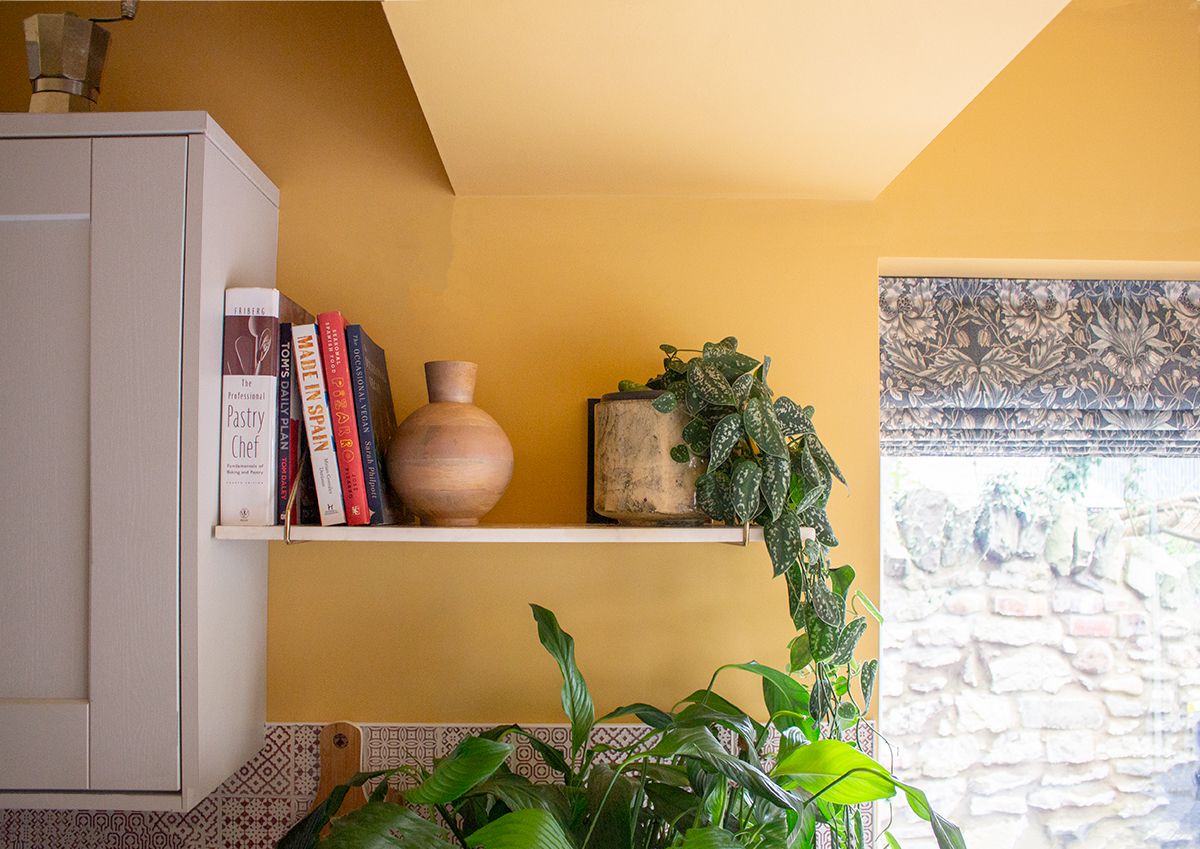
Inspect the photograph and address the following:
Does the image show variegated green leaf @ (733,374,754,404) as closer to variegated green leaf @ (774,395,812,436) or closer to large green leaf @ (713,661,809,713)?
variegated green leaf @ (774,395,812,436)

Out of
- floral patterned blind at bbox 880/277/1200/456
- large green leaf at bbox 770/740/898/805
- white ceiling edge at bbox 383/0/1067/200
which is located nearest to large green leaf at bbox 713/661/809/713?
large green leaf at bbox 770/740/898/805

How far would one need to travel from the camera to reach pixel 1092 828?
Result: 166 cm

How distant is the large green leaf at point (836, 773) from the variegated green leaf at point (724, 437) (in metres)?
0.41

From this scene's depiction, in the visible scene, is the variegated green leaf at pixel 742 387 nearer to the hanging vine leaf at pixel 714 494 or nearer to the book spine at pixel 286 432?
the hanging vine leaf at pixel 714 494

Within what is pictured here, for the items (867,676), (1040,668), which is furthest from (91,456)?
(1040,668)

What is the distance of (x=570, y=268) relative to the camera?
1.53 meters

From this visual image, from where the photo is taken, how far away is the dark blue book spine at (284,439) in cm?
124

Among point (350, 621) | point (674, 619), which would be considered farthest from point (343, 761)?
point (674, 619)

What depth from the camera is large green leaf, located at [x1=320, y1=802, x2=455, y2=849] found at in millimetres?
1004

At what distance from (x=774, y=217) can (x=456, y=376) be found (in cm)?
66

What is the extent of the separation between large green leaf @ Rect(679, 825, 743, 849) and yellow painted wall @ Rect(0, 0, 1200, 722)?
1.52ft

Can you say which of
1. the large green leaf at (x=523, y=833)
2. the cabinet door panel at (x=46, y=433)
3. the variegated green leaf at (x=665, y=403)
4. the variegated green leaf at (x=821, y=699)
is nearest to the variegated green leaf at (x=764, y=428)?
the variegated green leaf at (x=665, y=403)

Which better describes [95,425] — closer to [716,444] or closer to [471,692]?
[471,692]

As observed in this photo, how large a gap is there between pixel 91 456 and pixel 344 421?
0.33m
